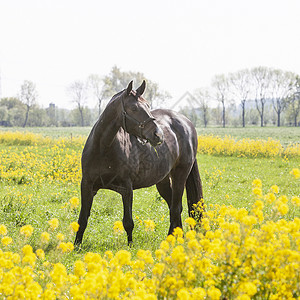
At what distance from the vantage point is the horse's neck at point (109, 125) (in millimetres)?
4367

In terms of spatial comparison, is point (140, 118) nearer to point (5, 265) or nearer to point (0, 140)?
point (5, 265)

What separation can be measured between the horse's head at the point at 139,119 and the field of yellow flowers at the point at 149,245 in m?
1.14

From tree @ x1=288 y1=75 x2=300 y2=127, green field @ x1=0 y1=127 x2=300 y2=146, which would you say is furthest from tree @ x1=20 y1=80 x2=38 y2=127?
tree @ x1=288 y1=75 x2=300 y2=127

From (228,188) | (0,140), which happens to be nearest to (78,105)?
(0,140)

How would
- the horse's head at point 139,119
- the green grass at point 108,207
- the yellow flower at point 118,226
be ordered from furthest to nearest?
the green grass at point 108,207
the horse's head at point 139,119
the yellow flower at point 118,226

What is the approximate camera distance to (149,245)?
15.7 ft

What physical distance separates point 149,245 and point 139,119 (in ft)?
6.51

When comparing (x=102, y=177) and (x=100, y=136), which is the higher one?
(x=100, y=136)

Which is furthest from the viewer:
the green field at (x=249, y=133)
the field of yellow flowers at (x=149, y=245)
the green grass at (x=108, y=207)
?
the green field at (x=249, y=133)

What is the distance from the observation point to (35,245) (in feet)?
15.2

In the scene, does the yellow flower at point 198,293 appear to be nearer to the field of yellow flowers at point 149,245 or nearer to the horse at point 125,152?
the field of yellow flowers at point 149,245

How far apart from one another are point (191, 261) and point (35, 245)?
310 cm

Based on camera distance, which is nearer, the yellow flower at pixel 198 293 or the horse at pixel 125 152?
the yellow flower at pixel 198 293

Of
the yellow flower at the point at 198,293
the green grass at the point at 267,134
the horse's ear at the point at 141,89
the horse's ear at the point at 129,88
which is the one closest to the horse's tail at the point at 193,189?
the horse's ear at the point at 141,89
